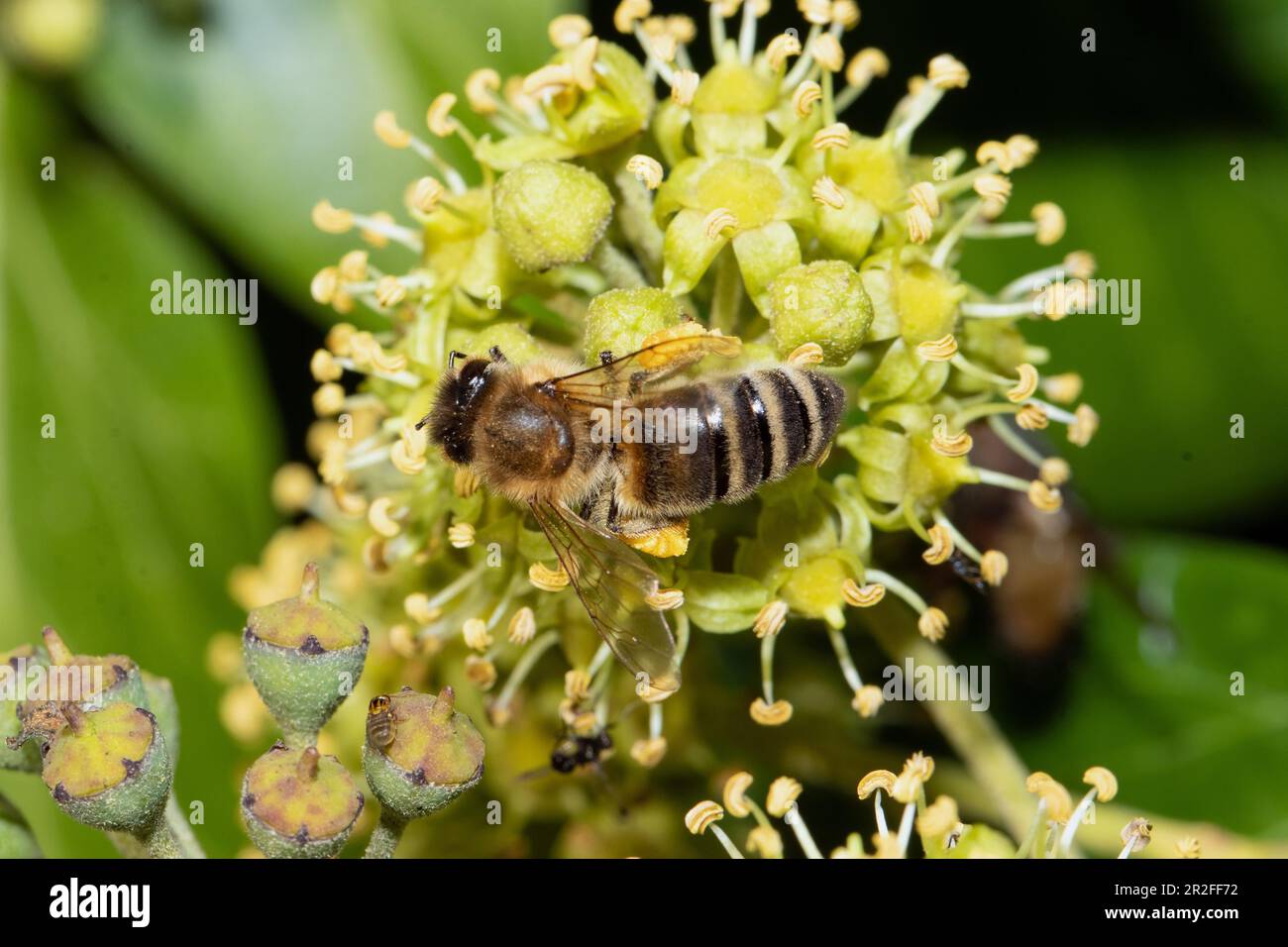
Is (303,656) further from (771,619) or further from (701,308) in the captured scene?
(701,308)

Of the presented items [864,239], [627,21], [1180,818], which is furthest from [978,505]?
[627,21]

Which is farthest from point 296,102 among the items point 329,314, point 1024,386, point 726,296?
point 1024,386

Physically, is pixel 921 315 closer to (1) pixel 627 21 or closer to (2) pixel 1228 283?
(1) pixel 627 21

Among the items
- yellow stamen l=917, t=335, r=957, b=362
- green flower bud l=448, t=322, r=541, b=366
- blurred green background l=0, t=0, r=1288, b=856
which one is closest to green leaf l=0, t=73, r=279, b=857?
blurred green background l=0, t=0, r=1288, b=856

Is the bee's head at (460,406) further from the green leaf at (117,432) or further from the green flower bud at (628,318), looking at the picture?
the green leaf at (117,432)

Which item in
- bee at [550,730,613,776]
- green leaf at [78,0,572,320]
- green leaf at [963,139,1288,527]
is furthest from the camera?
green leaf at [963,139,1288,527]

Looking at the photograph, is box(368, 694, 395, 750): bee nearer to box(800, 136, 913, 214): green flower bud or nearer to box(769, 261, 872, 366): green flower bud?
box(769, 261, 872, 366): green flower bud
